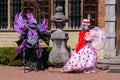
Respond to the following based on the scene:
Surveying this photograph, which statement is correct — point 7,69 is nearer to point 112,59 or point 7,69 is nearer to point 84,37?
point 84,37

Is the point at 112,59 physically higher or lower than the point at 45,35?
lower

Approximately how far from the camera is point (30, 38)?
1390 centimetres

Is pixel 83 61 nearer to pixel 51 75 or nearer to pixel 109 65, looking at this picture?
pixel 51 75

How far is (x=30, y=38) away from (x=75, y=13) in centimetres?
489

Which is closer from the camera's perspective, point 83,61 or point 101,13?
point 83,61

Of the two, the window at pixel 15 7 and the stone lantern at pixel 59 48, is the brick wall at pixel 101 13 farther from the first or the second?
the stone lantern at pixel 59 48

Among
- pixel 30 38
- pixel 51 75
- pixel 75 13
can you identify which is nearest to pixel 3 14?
pixel 75 13

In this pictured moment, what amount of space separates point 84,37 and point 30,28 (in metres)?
1.89

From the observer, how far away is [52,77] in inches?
490

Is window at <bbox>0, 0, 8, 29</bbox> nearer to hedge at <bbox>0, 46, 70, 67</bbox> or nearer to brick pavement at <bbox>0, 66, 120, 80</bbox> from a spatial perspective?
hedge at <bbox>0, 46, 70, 67</bbox>

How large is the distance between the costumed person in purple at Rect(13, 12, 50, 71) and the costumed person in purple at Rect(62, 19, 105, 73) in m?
1.19

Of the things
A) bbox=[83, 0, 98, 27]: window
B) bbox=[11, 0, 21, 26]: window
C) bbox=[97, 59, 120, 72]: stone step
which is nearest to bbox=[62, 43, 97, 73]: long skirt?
bbox=[97, 59, 120, 72]: stone step

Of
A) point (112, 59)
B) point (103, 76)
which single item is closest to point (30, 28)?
point (103, 76)

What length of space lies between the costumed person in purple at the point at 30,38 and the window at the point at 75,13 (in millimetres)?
4159
